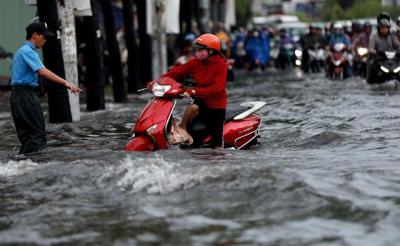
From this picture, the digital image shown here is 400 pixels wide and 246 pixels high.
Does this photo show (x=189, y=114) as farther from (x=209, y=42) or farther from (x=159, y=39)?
(x=159, y=39)

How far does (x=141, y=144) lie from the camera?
11.0 metres

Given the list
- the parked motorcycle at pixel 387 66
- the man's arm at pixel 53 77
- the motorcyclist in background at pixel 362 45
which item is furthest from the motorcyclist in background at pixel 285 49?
the man's arm at pixel 53 77

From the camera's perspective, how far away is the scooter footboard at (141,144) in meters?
11.0

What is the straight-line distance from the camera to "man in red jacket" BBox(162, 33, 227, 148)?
440 inches

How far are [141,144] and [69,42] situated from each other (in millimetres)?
5136

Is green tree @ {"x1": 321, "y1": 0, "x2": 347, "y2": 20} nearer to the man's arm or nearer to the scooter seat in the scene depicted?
the scooter seat

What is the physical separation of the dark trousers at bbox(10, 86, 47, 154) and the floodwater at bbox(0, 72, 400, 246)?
0.72ft

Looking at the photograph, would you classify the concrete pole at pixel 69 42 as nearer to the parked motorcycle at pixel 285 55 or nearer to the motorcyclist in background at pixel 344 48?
the motorcyclist in background at pixel 344 48

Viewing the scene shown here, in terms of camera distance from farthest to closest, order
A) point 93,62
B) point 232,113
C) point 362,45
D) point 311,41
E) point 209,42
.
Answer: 1. point 311,41
2. point 362,45
3. point 93,62
4. point 232,113
5. point 209,42

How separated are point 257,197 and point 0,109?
1227cm

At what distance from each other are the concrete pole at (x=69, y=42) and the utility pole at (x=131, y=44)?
6.60m

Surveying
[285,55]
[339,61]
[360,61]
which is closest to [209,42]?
[360,61]

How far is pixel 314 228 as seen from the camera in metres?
7.20

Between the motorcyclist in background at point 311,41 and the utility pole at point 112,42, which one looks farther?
the motorcyclist in background at point 311,41
